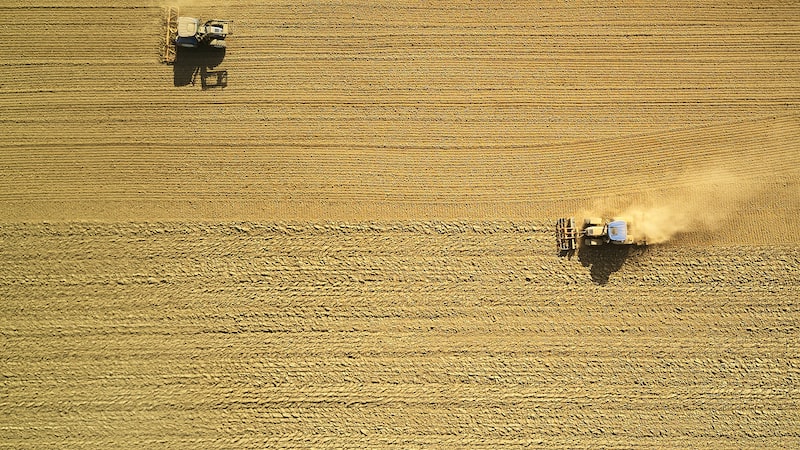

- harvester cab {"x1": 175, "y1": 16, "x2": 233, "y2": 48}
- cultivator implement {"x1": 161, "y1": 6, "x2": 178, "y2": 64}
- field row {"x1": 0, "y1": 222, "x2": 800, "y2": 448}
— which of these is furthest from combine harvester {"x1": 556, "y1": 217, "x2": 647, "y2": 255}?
cultivator implement {"x1": 161, "y1": 6, "x2": 178, "y2": 64}

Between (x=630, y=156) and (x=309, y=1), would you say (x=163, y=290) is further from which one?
(x=630, y=156)

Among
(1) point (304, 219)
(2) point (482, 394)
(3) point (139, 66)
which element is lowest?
(2) point (482, 394)

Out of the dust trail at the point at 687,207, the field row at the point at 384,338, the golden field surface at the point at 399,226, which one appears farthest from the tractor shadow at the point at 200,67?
the dust trail at the point at 687,207

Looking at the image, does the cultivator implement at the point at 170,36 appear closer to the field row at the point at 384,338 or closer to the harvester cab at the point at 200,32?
the harvester cab at the point at 200,32

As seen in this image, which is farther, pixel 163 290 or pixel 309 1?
pixel 309 1

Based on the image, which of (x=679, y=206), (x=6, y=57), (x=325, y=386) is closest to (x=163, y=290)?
(x=325, y=386)

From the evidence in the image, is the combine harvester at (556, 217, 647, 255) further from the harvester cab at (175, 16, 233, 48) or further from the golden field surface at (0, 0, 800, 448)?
Answer: the harvester cab at (175, 16, 233, 48)

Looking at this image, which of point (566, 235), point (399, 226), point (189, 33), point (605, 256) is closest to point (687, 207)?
point (605, 256)
